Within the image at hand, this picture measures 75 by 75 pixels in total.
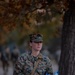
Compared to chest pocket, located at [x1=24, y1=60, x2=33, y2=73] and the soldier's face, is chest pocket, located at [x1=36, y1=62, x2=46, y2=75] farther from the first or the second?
the soldier's face

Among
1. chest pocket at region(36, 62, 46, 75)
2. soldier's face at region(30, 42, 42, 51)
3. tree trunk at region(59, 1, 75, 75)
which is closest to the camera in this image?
soldier's face at region(30, 42, 42, 51)

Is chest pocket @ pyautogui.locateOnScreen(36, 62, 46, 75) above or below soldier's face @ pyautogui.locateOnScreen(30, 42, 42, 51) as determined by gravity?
below

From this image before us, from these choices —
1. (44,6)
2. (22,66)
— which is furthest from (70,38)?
(22,66)

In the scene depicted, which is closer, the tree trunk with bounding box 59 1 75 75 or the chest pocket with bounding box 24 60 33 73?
the chest pocket with bounding box 24 60 33 73

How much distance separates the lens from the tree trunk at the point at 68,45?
42.5 ft

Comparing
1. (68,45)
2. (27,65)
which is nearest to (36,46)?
(27,65)

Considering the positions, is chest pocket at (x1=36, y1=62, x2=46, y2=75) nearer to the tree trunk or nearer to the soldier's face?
the soldier's face

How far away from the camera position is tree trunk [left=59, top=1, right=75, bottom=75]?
13.0 m

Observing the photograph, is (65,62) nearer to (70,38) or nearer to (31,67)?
(70,38)

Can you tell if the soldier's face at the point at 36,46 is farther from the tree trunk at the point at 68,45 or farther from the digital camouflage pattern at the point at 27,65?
the tree trunk at the point at 68,45

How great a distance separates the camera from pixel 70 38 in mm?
13086

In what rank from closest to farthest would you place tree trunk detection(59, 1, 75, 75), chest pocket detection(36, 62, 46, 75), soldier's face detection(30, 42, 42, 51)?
soldier's face detection(30, 42, 42, 51) → chest pocket detection(36, 62, 46, 75) → tree trunk detection(59, 1, 75, 75)

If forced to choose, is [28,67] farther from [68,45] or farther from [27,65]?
[68,45]

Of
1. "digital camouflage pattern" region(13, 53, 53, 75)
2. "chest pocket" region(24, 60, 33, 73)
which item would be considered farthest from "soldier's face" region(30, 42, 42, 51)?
"chest pocket" region(24, 60, 33, 73)
